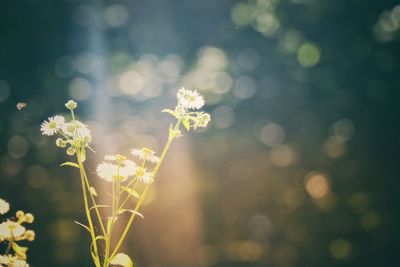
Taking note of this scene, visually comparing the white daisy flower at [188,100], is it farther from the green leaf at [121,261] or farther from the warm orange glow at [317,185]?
the warm orange glow at [317,185]

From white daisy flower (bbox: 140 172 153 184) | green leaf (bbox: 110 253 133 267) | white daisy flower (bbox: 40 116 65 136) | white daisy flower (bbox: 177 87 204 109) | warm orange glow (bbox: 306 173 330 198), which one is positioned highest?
white daisy flower (bbox: 177 87 204 109)

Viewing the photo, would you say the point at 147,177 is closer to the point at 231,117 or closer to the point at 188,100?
the point at 188,100

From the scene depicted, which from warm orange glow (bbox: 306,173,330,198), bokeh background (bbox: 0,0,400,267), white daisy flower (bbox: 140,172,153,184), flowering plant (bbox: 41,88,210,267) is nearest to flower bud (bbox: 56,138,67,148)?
Answer: flowering plant (bbox: 41,88,210,267)

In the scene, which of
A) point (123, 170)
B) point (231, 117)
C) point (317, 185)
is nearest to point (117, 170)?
point (123, 170)

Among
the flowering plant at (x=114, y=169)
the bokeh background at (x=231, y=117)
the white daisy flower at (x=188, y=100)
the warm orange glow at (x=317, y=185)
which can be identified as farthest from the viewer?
the warm orange glow at (x=317, y=185)

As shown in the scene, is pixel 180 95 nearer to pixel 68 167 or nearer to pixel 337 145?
pixel 68 167

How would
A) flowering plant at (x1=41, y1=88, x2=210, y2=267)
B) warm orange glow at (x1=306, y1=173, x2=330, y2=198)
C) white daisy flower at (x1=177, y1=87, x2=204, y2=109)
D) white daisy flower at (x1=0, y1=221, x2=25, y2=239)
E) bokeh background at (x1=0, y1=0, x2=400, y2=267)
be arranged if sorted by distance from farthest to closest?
warm orange glow at (x1=306, y1=173, x2=330, y2=198)
bokeh background at (x1=0, y1=0, x2=400, y2=267)
white daisy flower at (x1=177, y1=87, x2=204, y2=109)
flowering plant at (x1=41, y1=88, x2=210, y2=267)
white daisy flower at (x1=0, y1=221, x2=25, y2=239)

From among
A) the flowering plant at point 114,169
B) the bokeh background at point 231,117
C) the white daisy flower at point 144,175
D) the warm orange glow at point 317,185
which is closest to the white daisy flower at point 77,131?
the flowering plant at point 114,169

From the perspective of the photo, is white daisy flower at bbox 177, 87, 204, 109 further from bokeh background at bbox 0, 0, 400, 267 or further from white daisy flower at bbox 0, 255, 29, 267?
bokeh background at bbox 0, 0, 400, 267

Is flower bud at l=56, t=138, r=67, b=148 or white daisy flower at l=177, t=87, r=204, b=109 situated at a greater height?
white daisy flower at l=177, t=87, r=204, b=109
